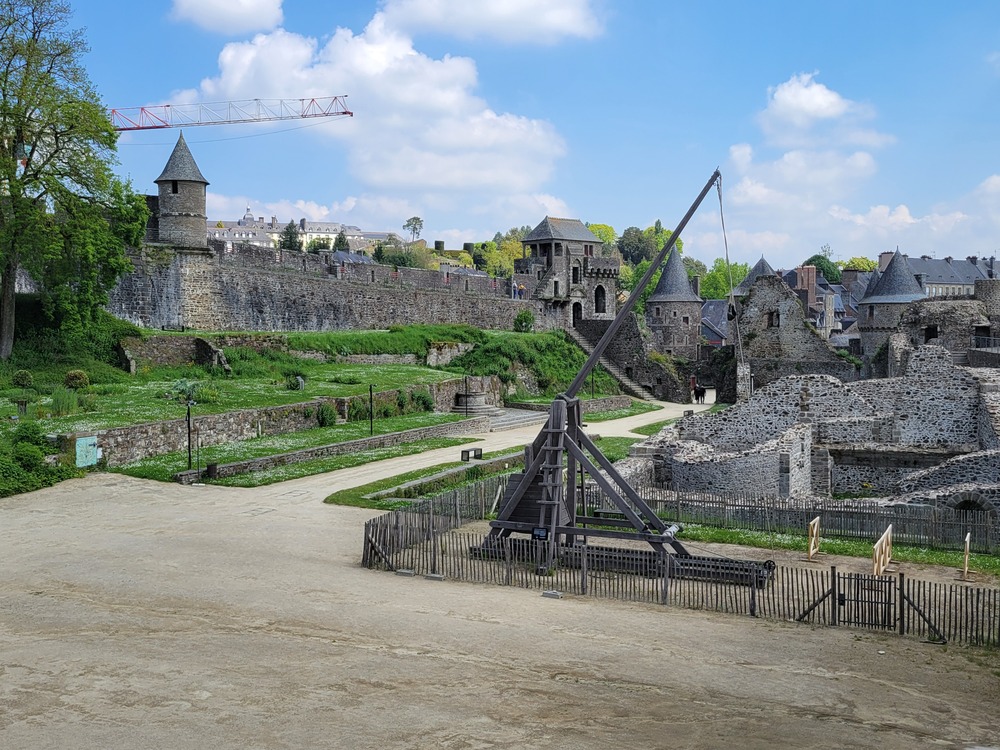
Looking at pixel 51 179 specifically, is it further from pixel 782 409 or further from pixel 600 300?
pixel 600 300

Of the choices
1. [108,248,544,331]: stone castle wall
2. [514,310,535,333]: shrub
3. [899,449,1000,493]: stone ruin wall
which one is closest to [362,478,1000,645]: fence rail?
[899,449,1000,493]: stone ruin wall

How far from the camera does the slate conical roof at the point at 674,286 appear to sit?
57.8 meters

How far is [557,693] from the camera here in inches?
433

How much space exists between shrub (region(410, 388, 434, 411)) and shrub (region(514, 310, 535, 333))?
75.3ft

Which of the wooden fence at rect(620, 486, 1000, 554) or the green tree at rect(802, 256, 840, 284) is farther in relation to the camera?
the green tree at rect(802, 256, 840, 284)

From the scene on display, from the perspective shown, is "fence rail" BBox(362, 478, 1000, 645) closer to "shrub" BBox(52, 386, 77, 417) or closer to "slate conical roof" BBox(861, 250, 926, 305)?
"shrub" BBox(52, 386, 77, 417)

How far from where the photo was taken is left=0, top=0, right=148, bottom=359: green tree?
103 ft

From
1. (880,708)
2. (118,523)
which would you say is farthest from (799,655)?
(118,523)

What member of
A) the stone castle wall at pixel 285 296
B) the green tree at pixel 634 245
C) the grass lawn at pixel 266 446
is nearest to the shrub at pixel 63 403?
the grass lawn at pixel 266 446

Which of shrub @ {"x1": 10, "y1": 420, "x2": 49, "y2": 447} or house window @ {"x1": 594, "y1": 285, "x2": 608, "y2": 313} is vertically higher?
house window @ {"x1": 594, "y1": 285, "x2": 608, "y2": 313}

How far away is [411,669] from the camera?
38.6ft

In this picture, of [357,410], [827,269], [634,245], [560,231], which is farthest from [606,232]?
Result: [357,410]

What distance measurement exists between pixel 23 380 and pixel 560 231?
43.9 metres

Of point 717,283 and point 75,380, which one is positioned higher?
point 717,283
